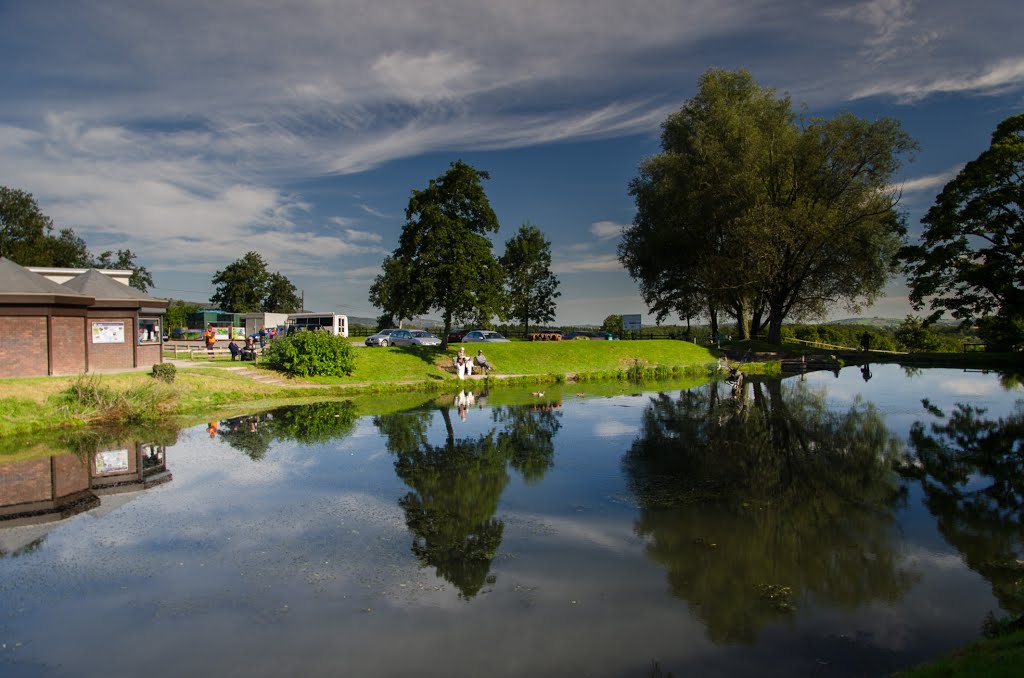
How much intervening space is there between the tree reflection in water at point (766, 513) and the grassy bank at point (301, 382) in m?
16.2

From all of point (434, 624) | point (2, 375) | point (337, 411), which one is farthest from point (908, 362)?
point (2, 375)

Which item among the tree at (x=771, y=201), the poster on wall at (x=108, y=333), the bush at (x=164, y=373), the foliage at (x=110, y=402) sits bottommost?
the foliage at (x=110, y=402)

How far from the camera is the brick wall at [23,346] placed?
77.5 ft

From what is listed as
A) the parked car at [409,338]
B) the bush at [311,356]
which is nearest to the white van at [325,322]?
the parked car at [409,338]

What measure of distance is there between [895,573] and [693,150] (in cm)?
4536

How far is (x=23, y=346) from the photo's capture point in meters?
24.0

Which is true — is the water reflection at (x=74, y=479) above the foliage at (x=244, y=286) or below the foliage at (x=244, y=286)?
below

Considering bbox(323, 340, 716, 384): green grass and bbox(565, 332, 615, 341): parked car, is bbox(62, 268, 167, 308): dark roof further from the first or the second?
bbox(565, 332, 615, 341): parked car

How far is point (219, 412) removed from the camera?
2459cm

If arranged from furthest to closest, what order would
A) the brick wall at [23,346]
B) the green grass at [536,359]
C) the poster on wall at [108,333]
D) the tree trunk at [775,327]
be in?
the tree trunk at [775,327], the green grass at [536,359], the poster on wall at [108,333], the brick wall at [23,346]

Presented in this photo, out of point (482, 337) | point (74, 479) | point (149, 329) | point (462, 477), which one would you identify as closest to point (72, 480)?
point (74, 479)

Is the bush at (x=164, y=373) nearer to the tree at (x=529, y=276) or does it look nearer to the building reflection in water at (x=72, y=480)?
the building reflection in water at (x=72, y=480)

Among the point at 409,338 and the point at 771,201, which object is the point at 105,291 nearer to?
the point at 409,338

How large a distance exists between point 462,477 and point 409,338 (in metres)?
38.6
